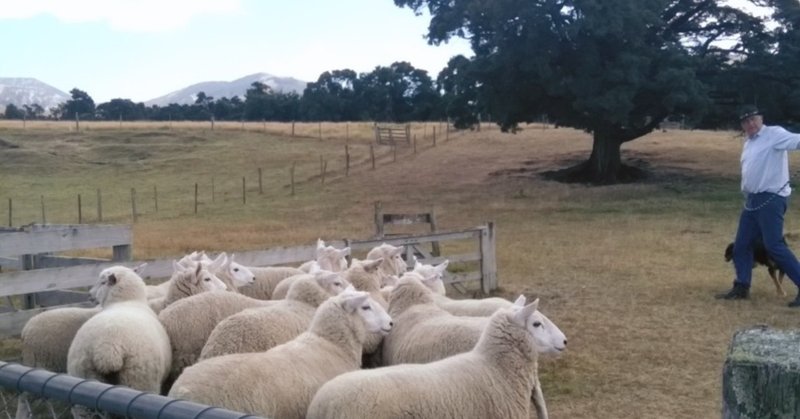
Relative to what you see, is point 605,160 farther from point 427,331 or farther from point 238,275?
point 427,331

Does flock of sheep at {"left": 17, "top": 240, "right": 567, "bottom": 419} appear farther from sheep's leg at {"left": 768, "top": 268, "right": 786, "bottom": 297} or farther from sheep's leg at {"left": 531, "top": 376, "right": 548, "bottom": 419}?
sheep's leg at {"left": 768, "top": 268, "right": 786, "bottom": 297}

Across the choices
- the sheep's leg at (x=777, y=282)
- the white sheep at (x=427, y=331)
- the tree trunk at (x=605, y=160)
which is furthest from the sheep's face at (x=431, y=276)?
the tree trunk at (x=605, y=160)

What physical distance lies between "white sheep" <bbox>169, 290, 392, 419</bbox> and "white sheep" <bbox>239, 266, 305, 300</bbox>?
315 cm

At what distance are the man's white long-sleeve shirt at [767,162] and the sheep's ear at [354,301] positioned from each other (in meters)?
6.96

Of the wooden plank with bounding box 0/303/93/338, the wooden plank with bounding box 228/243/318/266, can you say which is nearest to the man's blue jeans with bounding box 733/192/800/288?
the wooden plank with bounding box 228/243/318/266

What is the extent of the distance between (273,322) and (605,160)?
28.4 meters

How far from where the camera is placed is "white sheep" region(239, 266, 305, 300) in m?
9.30

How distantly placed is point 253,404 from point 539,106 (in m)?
28.4

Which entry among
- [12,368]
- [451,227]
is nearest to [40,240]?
[12,368]

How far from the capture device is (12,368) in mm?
2533

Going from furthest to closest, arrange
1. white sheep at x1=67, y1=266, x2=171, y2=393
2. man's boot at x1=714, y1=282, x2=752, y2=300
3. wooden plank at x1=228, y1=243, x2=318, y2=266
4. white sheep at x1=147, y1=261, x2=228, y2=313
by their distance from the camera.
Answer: man's boot at x1=714, y1=282, x2=752, y2=300, wooden plank at x1=228, y1=243, x2=318, y2=266, white sheep at x1=147, y1=261, x2=228, y2=313, white sheep at x1=67, y1=266, x2=171, y2=393

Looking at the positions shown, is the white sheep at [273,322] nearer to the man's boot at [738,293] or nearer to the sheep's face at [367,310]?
the sheep's face at [367,310]

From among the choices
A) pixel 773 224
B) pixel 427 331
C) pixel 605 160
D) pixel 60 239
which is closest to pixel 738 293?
pixel 773 224

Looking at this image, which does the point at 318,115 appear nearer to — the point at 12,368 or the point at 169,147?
the point at 169,147
